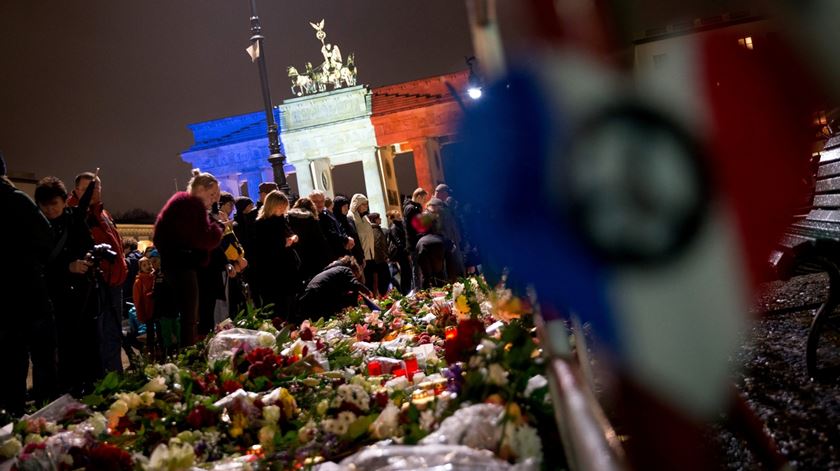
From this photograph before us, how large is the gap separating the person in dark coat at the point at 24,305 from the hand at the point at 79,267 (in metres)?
0.41

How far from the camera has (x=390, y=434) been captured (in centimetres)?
213

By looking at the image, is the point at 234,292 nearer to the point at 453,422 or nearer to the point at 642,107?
the point at 453,422

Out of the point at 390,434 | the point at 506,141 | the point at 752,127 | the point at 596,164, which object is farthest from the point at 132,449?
the point at 752,127

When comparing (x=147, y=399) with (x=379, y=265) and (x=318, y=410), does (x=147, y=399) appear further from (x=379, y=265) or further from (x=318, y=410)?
(x=379, y=265)

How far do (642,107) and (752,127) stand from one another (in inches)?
37.6

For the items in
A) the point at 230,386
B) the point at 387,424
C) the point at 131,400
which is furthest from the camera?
the point at 230,386

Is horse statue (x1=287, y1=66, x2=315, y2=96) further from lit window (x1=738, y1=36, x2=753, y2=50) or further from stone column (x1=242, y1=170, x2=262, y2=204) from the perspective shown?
lit window (x1=738, y1=36, x2=753, y2=50)

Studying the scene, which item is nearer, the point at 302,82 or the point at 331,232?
the point at 331,232

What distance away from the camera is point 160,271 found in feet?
21.8

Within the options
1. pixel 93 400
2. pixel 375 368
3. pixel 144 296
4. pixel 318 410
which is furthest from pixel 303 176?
pixel 318 410

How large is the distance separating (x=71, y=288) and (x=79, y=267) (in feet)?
0.56

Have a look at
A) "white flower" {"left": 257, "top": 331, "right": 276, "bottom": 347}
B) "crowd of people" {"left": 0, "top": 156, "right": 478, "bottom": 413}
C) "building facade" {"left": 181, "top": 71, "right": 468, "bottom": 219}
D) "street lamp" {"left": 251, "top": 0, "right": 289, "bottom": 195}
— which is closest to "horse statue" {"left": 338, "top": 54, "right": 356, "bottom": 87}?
"building facade" {"left": 181, "top": 71, "right": 468, "bottom": 219}

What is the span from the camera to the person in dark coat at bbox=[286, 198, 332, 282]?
7758 millimetres

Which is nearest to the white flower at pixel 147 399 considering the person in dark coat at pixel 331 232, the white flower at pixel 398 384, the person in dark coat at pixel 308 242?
the white flower at pixel 398 384
